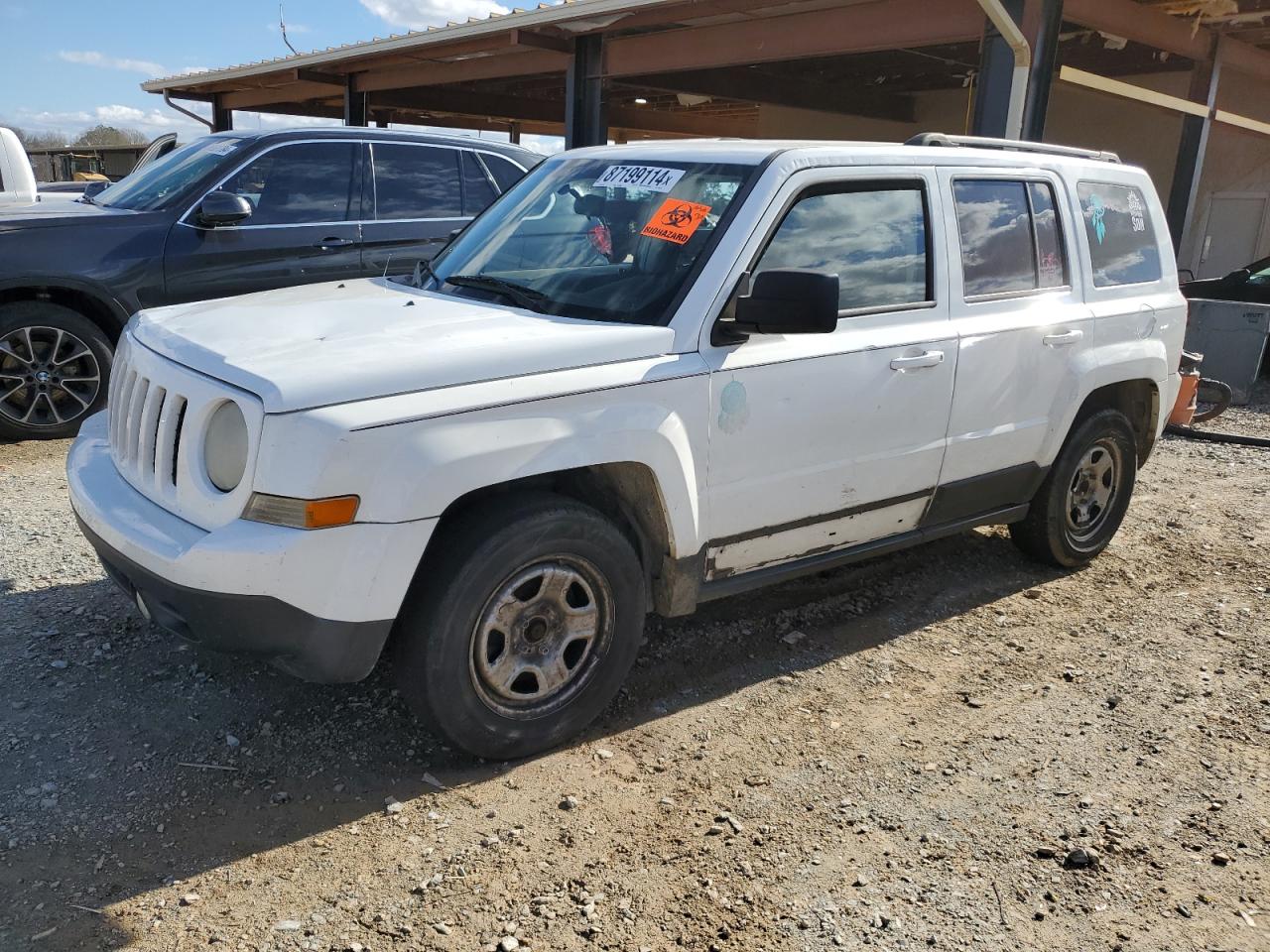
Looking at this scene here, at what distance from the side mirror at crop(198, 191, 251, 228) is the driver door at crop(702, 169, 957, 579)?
423 centimetres

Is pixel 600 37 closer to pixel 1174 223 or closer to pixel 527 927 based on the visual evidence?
pixel 1174 223

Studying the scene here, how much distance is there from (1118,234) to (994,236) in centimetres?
105

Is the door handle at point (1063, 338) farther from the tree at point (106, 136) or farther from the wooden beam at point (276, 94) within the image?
the tree at point (106, 136)

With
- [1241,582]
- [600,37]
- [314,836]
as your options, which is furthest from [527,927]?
[600,37]

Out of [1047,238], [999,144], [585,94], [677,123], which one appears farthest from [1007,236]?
[677,123]

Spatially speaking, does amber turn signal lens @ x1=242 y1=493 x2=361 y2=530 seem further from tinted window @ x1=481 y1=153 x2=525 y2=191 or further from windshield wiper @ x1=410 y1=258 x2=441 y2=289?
tinted window @ x1=481 y1=153 x2=525 y2=191

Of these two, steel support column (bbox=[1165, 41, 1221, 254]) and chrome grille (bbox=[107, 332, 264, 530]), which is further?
steel support column (bbox=[1165, 41, 1221, 254])

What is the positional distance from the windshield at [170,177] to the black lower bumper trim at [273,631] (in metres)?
4.77

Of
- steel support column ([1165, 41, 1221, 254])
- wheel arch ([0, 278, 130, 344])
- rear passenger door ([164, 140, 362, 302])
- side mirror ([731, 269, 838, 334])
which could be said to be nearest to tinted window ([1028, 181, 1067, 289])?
side mirror ([731, 269, 838, 334])

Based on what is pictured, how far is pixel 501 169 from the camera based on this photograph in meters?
7.62

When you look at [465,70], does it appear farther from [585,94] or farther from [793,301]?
[793,301]

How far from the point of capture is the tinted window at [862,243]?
3.76m

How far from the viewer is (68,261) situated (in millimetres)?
6418

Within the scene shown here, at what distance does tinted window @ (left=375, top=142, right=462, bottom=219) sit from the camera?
7.25 meters
